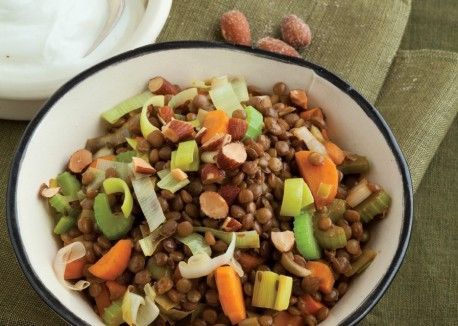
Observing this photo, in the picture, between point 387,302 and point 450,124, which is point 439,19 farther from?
point 387,302

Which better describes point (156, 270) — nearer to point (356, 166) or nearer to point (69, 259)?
point (69, 259)

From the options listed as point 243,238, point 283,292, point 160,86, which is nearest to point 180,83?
point 160,86

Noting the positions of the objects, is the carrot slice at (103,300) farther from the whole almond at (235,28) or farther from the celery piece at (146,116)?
the whole almond at (235,28)

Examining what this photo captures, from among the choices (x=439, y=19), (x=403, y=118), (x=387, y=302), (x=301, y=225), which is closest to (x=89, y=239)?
(x=301, y=225)

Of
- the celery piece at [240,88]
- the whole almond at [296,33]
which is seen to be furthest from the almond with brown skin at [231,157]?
the whole almond at [296,33]

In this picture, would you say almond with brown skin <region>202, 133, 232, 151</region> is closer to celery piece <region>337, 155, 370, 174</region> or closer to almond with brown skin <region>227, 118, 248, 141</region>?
almond with brown skin <region>227, 118, 248, 141</region>

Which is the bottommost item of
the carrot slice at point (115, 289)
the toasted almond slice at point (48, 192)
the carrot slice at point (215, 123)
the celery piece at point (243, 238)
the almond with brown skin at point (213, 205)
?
the carrot slice at point (115, 289)

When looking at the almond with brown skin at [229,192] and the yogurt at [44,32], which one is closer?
the almond with brown skin at [229,192]
